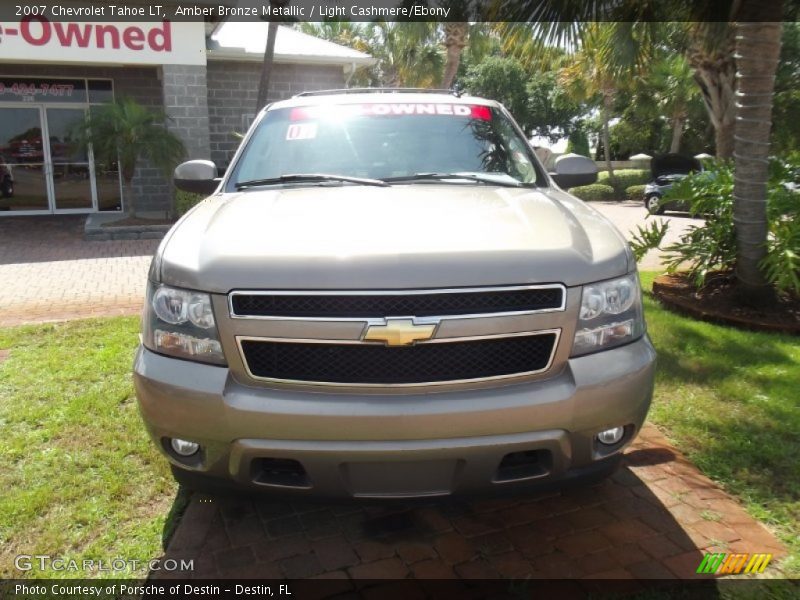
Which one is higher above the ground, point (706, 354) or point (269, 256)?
point (269, 256)

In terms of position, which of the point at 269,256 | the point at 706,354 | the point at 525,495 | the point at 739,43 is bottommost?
the point at 706,354

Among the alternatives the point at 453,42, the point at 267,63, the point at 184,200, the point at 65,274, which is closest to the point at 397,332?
the point at 65,274

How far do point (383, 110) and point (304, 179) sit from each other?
0.85 metres

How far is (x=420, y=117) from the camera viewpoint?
12.8 feet

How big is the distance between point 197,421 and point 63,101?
1516 cm

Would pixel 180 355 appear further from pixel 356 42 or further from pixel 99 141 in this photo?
pixel 356 42

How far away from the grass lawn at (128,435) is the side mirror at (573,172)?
59.2 inches

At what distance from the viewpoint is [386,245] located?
7.73 feet

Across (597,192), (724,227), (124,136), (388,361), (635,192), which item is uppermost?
(388,361)

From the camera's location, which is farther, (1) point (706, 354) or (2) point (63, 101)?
(2) point (63, 101)

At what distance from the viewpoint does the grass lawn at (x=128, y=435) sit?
290cm

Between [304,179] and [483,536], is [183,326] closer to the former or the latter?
[304,179]

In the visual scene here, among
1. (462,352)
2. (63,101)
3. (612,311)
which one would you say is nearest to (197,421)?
(462,352)

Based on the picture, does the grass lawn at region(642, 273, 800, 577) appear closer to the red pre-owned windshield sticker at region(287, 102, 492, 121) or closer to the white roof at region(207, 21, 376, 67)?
the red pre-owned windshield sticker at region(287, 102, 492, 121)
